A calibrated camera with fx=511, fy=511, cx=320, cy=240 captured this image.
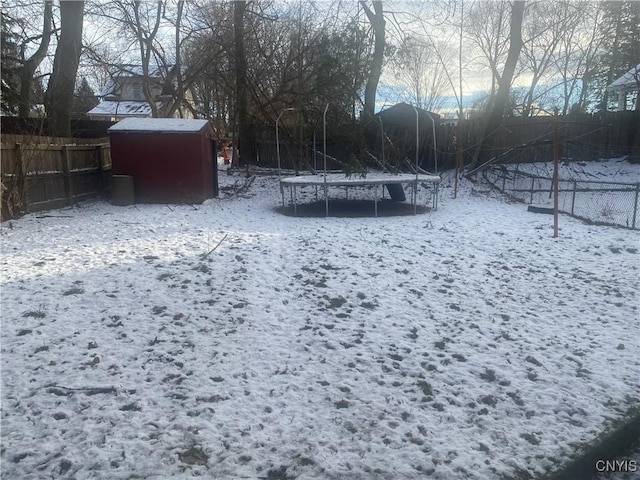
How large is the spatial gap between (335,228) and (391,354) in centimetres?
503

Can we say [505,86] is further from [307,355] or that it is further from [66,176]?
[307,355]

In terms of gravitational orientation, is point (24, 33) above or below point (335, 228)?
above

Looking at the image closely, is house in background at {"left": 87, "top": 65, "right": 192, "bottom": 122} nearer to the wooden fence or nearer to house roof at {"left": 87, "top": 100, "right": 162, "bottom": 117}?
house roof at {"left": 87, "top": 100, "right": 162, "bottom": 117}

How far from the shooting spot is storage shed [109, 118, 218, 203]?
468 inches

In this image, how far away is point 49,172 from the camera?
34.6 feet

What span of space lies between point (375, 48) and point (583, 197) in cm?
887

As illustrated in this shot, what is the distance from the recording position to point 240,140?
59.8ft

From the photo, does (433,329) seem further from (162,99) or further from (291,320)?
(162,99)

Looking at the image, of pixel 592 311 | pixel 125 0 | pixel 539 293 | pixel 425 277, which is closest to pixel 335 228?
pixel 425 277

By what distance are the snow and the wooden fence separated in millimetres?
1811

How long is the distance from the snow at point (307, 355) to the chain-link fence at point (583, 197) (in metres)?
3.45

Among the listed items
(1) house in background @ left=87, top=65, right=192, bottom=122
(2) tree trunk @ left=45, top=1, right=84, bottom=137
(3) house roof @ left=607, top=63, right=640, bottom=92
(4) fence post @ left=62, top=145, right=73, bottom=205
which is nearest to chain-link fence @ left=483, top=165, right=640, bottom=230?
(3) house roof @ left=607, top=63, right=640, bottom=92

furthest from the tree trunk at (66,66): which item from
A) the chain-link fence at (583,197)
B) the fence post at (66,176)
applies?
the chain-link fence at (583,197)

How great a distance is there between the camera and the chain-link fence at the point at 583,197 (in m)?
11.0
